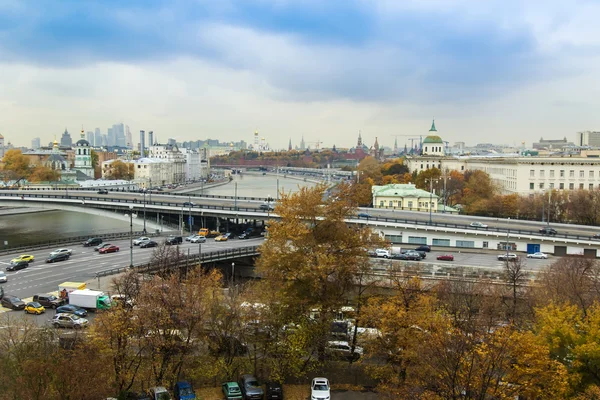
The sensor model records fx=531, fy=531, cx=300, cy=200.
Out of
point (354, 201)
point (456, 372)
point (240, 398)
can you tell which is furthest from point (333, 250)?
point (456, 372)

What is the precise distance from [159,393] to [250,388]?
1.95 meters

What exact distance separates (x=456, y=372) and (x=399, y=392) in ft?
4.75

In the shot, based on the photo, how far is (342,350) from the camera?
13.4 meters

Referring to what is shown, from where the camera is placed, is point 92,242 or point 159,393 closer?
point 159,393

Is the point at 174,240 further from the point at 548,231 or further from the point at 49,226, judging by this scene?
the point at 49,226

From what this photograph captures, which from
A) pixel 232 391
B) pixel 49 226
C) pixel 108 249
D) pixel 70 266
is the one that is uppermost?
pixel 108 249

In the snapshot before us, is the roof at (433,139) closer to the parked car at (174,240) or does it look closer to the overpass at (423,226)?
the overpass at (423,226)

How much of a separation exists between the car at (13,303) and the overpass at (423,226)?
16.1m

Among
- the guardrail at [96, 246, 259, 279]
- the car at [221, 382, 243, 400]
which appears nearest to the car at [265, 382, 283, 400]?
the car at [221, 382, 243, 400]

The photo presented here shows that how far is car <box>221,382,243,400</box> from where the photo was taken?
37.3 feet

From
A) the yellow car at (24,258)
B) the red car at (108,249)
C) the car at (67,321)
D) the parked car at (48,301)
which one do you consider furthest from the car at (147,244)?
the car at (67,321)

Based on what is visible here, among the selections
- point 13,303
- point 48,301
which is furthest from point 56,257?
point 13,303

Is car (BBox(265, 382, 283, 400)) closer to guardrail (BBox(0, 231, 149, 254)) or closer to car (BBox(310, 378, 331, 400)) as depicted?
car (BBox(310, 378, 331, 400))

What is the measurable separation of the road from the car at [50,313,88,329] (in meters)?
4.31
